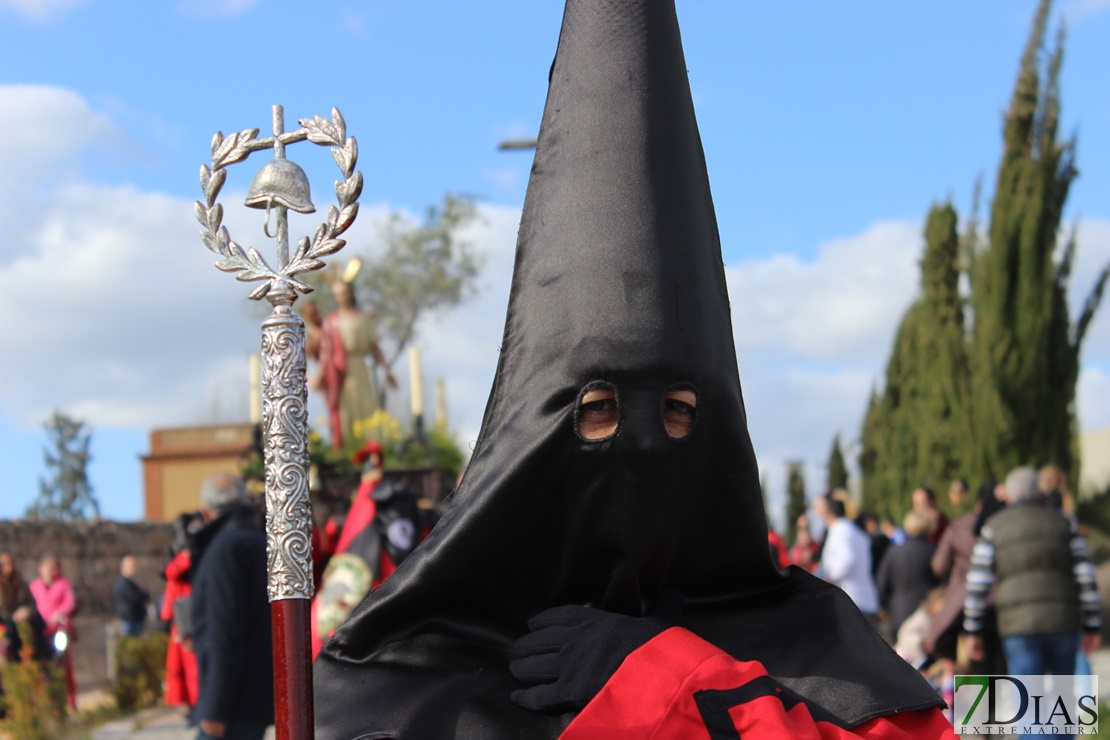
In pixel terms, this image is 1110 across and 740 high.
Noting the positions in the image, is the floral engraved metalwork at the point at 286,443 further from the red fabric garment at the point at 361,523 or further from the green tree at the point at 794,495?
the green tree at the point at 794,495

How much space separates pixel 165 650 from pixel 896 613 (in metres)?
6.28

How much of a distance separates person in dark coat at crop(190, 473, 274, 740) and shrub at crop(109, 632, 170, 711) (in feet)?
20.8

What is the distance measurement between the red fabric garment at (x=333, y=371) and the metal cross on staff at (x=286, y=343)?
1151cm

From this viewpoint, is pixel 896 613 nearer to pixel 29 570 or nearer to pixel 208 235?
pixel 208 235

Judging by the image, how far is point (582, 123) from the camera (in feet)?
8.34

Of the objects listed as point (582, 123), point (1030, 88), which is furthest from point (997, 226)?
point (582, 123)

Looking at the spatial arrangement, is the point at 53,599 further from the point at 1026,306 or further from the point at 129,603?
the point at 1026,306

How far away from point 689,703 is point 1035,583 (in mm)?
5423

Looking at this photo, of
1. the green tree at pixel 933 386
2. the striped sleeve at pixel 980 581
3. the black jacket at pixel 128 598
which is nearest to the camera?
the striped sleeve at pixel 980 581

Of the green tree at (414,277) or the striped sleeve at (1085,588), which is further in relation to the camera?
the green tree at (414,277)

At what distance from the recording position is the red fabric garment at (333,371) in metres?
13.7

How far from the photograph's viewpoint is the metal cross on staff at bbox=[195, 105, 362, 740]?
212cm

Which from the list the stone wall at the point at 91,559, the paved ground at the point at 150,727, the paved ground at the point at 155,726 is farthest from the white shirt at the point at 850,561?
the stone wall at the point at 91,559

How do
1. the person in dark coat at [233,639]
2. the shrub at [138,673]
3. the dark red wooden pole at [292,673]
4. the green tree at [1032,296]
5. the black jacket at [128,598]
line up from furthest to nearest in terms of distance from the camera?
the green tree at [1032,296] → the black jacket at [128,598] → the shrub at [138,673] → the person in dark coat at [233,639] → the dark red wooden pole at [292,673]
